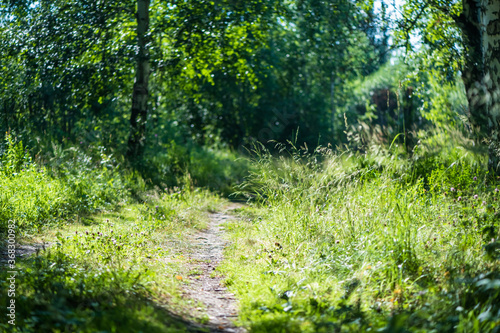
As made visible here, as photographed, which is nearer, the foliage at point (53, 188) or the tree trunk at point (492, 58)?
the foliage at point (53, 188)

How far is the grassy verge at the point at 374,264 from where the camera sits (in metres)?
3.06

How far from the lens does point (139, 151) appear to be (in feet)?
33.8

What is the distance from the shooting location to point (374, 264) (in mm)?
3857

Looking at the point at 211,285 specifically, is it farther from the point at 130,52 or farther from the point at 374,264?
the point at 130,52

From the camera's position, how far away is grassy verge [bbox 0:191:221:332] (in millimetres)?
2900

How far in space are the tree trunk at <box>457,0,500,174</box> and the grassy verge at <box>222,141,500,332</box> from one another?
1.16 metres

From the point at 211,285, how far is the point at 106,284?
1.20m

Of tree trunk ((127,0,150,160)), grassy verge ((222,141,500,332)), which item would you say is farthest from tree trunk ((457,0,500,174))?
tree trunk ((127,0,150,160))

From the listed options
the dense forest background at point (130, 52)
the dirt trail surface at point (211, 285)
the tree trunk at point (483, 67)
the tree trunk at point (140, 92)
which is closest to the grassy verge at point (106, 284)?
the dirt trail surface at point (211, 285)

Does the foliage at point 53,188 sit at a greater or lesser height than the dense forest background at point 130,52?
lesser

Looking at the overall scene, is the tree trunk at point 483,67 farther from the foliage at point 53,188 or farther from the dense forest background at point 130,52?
the foliage at point 53,188

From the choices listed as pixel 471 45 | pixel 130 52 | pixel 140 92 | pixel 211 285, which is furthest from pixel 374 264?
pixel 140 92

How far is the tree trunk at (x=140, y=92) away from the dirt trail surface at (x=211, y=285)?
13.2 ft

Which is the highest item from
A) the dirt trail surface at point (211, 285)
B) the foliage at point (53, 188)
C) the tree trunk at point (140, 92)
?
the tree trunk at point (140, 92)
